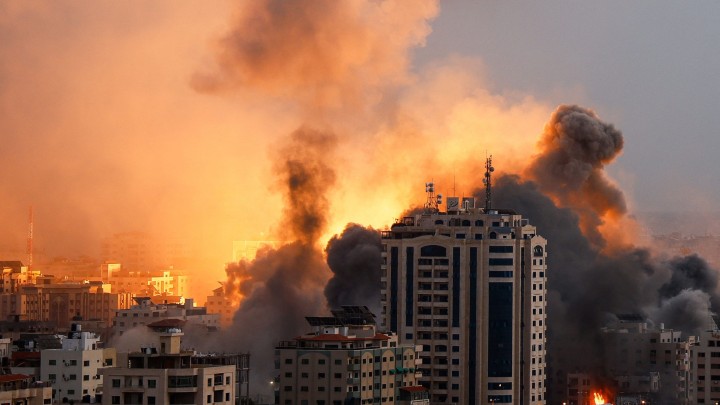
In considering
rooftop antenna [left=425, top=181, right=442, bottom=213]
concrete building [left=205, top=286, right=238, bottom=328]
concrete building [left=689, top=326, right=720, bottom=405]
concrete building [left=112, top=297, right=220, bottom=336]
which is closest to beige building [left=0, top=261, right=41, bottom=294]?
concrete building [left=205, top=286, right=238, bottom=328]

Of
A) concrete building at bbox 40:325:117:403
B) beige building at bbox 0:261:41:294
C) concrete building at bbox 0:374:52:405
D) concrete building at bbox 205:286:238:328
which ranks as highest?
beige building at bbox 0:261:41:294

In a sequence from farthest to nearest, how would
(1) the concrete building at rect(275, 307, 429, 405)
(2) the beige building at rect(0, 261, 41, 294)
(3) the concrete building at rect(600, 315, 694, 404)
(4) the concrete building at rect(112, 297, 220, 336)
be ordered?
1. (2) the beige building at rect(0, 261, 41, 294)
2. (4) the concrete building at rect(112, 297, 220, 336)
3. (3) the concrete building at rect(600, 315, 694, 404)
4. (1) the concrete building at rect(275, 307, 429, 405)

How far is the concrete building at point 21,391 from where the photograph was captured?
91.9m

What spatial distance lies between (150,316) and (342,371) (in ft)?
161

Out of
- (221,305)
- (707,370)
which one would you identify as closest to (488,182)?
(707,370)

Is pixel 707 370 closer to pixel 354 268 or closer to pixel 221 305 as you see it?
pixel 354 268

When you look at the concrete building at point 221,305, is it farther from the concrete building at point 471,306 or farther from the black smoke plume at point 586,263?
the concrete building at point 471,306

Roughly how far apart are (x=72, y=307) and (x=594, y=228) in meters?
48.1

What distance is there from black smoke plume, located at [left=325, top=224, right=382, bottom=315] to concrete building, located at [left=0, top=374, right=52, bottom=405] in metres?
42.2

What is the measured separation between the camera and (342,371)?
111 meters

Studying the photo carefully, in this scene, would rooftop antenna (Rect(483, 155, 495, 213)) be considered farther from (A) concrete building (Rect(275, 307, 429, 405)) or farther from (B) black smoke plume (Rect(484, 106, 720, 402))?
(A) concrete building (Rect(275, 307, 429, 405))

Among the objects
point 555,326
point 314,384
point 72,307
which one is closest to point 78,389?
point 314,384

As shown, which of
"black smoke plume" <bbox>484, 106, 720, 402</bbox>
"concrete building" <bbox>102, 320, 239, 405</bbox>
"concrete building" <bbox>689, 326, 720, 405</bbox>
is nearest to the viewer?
"concrete building" <bbox>102, 320, 239, 405</bbox>

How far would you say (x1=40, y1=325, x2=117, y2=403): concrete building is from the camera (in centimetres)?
10450
